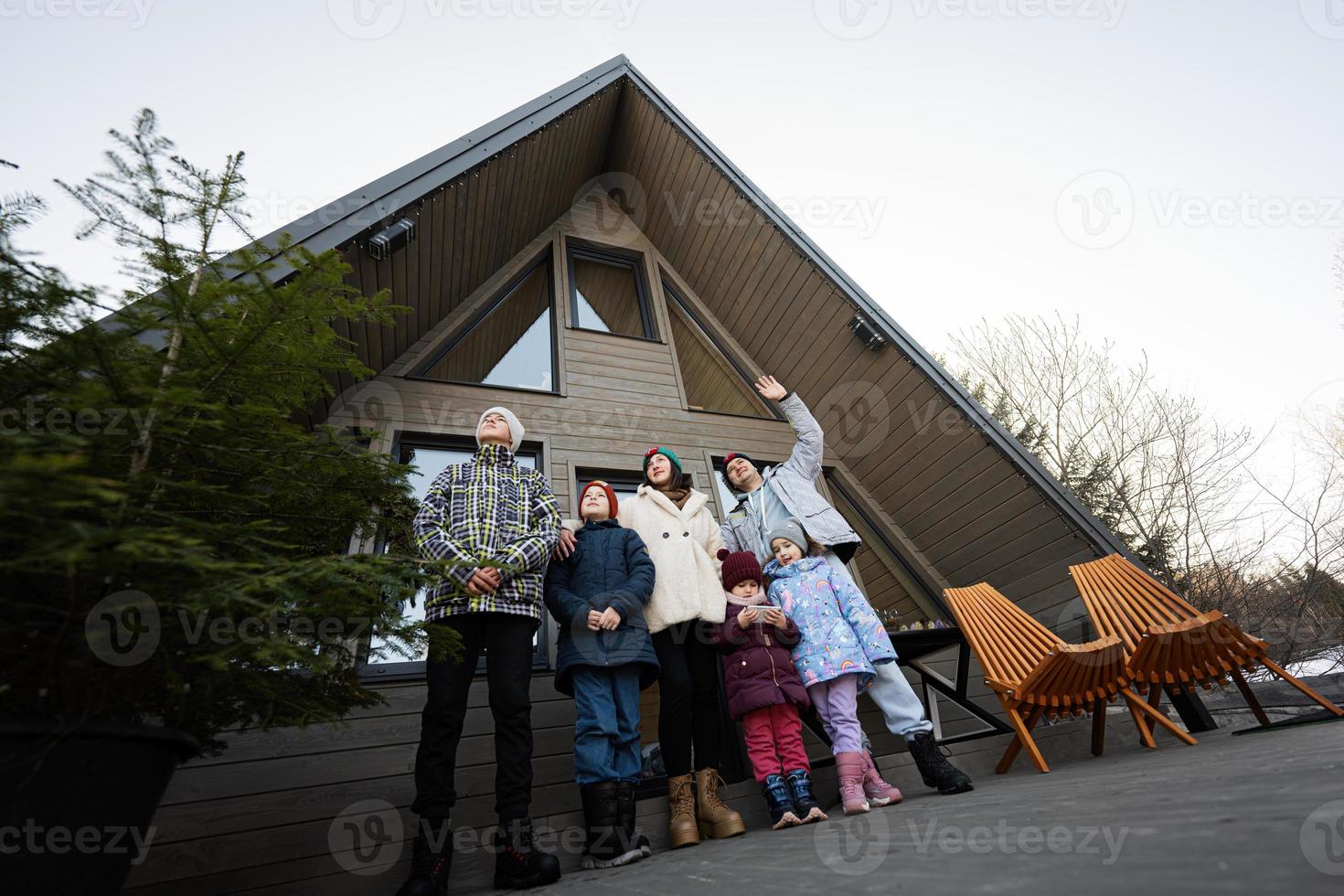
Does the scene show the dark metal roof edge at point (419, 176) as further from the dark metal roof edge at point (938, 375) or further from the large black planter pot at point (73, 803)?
the dark metal roof edge at point (938, 375)

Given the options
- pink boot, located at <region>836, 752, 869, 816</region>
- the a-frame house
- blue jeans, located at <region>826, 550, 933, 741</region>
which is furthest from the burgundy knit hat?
the a-frame house

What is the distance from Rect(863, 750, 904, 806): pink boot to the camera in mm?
2377

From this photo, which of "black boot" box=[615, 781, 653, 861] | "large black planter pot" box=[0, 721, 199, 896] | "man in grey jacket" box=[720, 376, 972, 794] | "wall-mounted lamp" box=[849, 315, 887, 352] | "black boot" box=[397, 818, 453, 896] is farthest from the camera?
"wall-mounted lamp" box=[849, 315, 887, 352]

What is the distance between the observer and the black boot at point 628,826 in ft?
7.23

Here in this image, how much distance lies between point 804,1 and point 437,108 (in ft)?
14.5

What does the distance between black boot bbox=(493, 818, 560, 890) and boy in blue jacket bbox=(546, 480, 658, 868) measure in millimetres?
220

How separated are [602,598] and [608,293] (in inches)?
175

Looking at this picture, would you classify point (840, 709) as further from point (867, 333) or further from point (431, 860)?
point (867, 333)

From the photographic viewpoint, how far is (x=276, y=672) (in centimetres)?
160

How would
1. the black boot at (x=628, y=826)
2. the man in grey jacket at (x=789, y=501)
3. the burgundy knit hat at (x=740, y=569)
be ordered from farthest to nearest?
the man in grey jacket at (x=789, y=501) < the burgundy knit hat at (x=740, y=569) < the black boot at (x=628, y=826)

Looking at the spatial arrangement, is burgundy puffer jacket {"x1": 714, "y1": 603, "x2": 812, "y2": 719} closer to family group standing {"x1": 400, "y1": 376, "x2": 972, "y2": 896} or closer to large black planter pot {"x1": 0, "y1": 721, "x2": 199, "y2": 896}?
family group standing {"x1": 400, "y1": 376, "x2": 972, "y2": 896}

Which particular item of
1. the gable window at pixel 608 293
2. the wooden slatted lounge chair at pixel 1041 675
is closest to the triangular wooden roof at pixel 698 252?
the gable window at pixel 608 293

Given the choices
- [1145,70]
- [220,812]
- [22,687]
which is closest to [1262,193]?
[1145,70]

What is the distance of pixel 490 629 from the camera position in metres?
2.41
